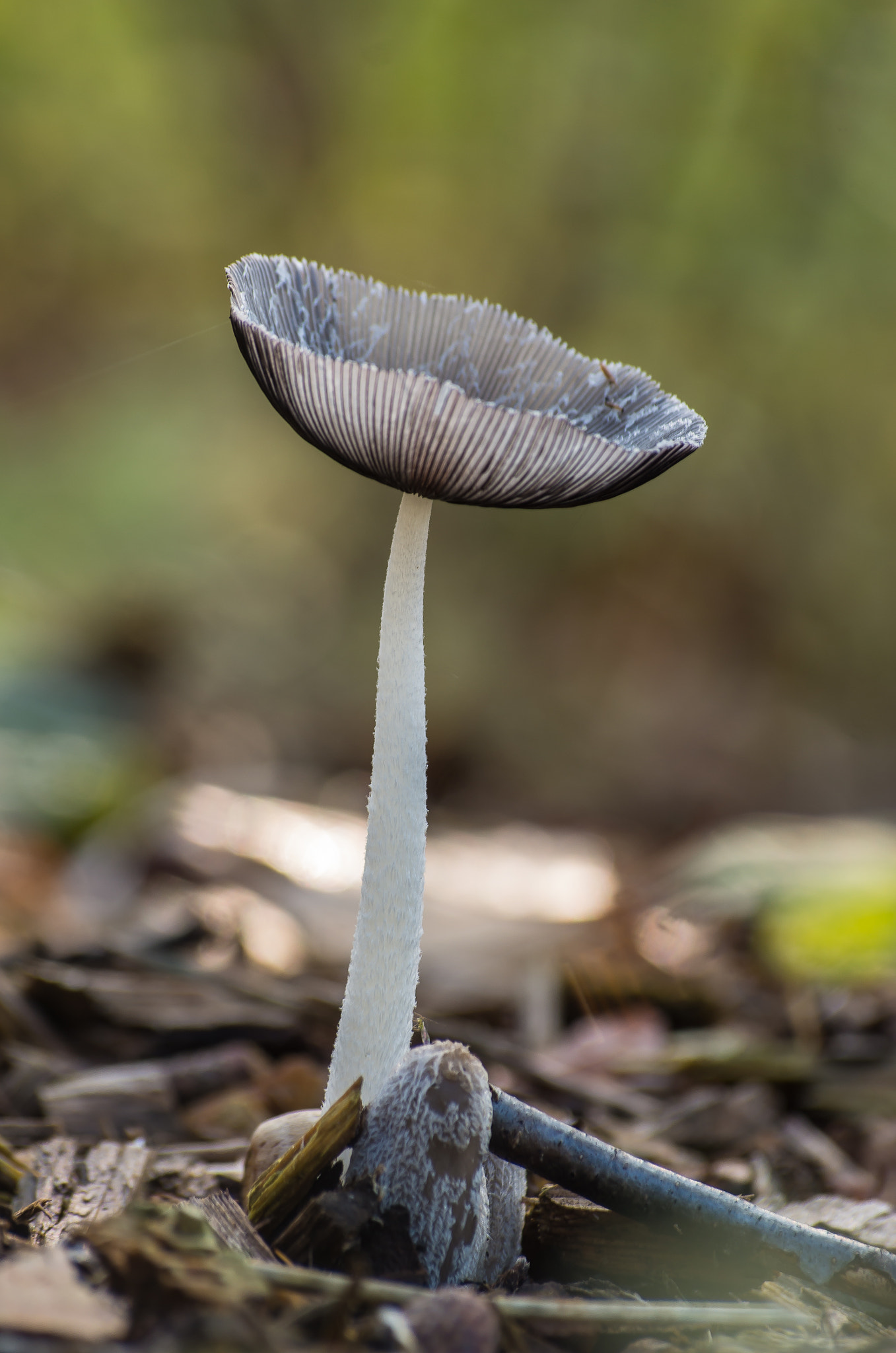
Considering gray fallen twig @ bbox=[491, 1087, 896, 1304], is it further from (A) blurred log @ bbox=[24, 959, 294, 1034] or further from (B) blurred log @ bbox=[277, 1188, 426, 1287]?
(A) blurred log @ bbox=[24, 959, 294, 1034]

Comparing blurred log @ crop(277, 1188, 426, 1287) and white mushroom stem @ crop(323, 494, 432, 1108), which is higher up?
white mushroom stem @ crop(323, 494, 432, 1108)

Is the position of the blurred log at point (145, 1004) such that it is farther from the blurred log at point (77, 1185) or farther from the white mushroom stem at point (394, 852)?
the white mushroom stem at point (394, 852)

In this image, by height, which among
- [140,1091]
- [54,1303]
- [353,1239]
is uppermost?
[140,1091]

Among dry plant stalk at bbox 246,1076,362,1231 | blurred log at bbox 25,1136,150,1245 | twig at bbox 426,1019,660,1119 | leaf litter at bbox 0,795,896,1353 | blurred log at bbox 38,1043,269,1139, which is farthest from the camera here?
twig at bbox 426,1019,660,1119

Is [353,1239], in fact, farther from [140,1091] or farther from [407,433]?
[140,1091]

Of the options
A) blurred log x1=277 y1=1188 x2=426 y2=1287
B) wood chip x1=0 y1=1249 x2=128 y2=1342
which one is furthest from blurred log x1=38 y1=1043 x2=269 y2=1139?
wood chip x1=0 y1=1249 x2=128 y2=1342

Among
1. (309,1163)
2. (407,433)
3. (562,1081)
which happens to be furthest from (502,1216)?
(562,1081)

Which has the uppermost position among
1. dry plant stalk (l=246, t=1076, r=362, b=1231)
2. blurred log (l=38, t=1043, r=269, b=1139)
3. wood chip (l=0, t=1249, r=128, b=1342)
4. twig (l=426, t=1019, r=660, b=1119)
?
twig (l=426, t=1019, r=660, b=1119)

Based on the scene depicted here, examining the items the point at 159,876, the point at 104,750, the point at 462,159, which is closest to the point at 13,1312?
the point at 159,876
